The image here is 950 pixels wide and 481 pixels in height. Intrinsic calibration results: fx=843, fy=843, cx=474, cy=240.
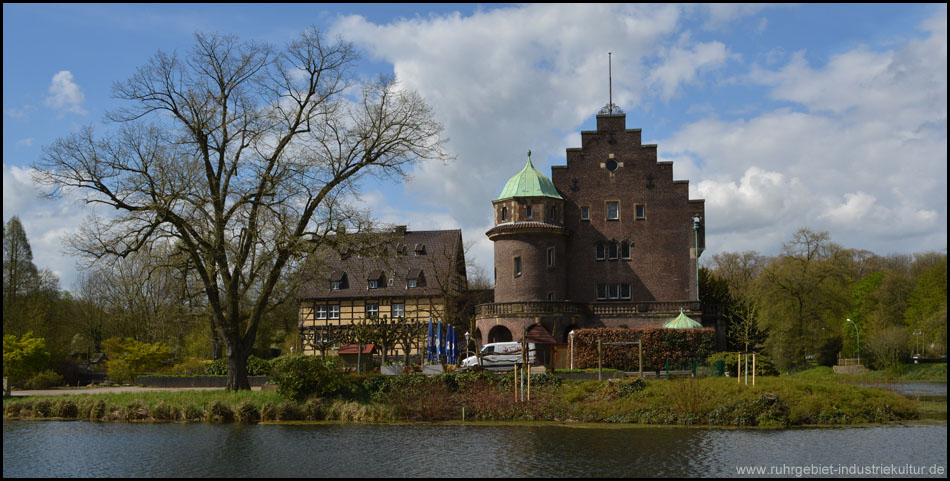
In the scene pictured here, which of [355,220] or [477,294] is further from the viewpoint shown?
[477,294]

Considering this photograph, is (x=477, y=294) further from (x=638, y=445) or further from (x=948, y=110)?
(x=948, y=110)

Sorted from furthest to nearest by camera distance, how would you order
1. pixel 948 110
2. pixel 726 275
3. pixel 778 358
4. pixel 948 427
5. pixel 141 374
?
pixel 726 275 → pixel 778 358 → pixel 141 374 → pixel 948 427 → pixel 948 110

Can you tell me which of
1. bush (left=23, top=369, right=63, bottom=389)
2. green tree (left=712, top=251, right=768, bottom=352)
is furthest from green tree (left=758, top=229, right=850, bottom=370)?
bush (left=23, top=369, right=63, bottom=389)

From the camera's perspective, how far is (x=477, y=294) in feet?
203

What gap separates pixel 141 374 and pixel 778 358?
4141 centimetres

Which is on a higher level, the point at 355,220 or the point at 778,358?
the point at 355,220

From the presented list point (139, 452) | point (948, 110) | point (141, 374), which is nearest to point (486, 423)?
point (139, 452)

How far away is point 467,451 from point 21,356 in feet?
82.9

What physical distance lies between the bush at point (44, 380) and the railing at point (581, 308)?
956 inches

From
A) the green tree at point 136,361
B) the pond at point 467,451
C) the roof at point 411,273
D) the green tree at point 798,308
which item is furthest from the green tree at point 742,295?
the green tree at point 136,361

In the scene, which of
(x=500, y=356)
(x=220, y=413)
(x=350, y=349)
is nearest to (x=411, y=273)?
(x=350, y=349)

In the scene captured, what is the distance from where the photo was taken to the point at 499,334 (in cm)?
5144

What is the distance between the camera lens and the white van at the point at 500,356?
38688 millimetres

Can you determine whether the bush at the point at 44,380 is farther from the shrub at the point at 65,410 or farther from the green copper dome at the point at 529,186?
the green copper dome at the point at 529,186
